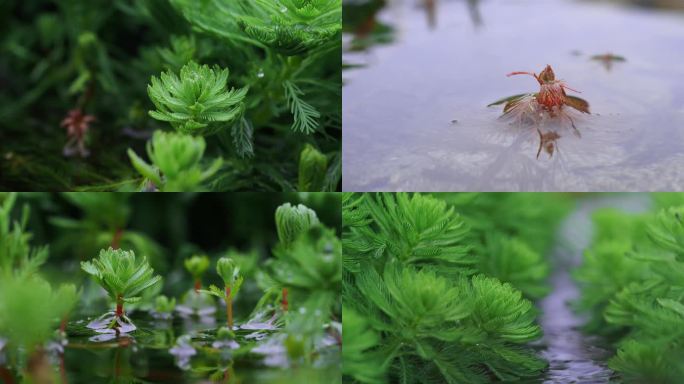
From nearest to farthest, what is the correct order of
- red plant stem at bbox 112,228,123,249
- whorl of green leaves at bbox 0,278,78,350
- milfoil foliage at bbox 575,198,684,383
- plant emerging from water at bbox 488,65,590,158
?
whorl of green leaves at bbox 0,278,78,350
milfoil foliage at bbox 575,198,684,383
plant emerging from water at bbox 488,65,590,158
red plant stem at bbox 112,228,123,249

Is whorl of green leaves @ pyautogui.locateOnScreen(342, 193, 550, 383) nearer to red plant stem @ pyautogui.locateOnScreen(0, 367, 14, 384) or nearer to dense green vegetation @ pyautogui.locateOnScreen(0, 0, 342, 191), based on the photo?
dense green vegetation @ pyautogui.locateOnScreen(0, 0, 342, 191)

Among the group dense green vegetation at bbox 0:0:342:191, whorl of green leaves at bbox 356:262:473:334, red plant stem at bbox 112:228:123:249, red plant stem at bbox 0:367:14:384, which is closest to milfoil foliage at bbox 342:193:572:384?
whorl of green leaves at bbox 356:262:473:334

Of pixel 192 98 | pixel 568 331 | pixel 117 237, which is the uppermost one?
pixel 192 98

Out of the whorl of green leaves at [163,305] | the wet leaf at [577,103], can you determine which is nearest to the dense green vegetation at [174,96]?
the whorl of green leaves at [163,305]

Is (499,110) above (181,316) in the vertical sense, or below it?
above

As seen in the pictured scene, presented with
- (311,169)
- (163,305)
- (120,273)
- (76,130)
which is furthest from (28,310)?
(76,130)

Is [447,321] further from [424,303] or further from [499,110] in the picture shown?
[499,110]

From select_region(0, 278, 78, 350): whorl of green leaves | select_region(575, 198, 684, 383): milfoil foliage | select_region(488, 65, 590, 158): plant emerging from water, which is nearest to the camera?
select_region(0, 278, 78, 350): whorl of green leaves
